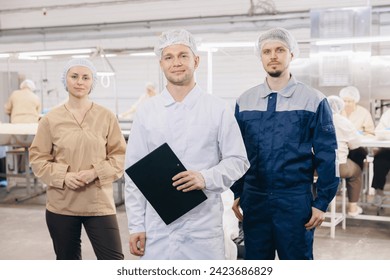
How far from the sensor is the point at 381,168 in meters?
4.17

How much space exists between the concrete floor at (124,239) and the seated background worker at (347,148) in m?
0.25

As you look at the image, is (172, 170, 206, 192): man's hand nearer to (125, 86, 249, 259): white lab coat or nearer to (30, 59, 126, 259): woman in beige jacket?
(125, 86, 249, 259): white lab coat

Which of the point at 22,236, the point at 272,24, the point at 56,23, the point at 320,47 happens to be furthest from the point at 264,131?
the point at 56,23

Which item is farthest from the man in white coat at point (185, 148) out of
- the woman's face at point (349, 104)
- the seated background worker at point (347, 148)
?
the woman's face at point (349, 104)

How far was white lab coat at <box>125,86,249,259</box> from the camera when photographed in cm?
142

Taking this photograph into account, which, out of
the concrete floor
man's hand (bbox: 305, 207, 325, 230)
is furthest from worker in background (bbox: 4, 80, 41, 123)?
man's hand (bbox: 305, 207, 325, 230)

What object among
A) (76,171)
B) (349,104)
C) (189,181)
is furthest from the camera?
(349,104)

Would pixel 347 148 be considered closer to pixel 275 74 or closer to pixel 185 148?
pixel 275 74

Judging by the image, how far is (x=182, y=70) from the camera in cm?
141

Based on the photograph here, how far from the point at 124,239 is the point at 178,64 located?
2.51m

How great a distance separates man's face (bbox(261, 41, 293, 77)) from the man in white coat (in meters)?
0.30

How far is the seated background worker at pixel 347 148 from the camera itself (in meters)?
3.59

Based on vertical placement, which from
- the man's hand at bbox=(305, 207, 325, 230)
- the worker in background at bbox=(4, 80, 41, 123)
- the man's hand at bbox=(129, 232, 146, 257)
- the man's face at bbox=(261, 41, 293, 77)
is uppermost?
the man's face at bbox=(261, 41, 293, 77)

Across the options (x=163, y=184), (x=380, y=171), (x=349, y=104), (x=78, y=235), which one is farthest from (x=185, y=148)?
(x=349, y=104)
